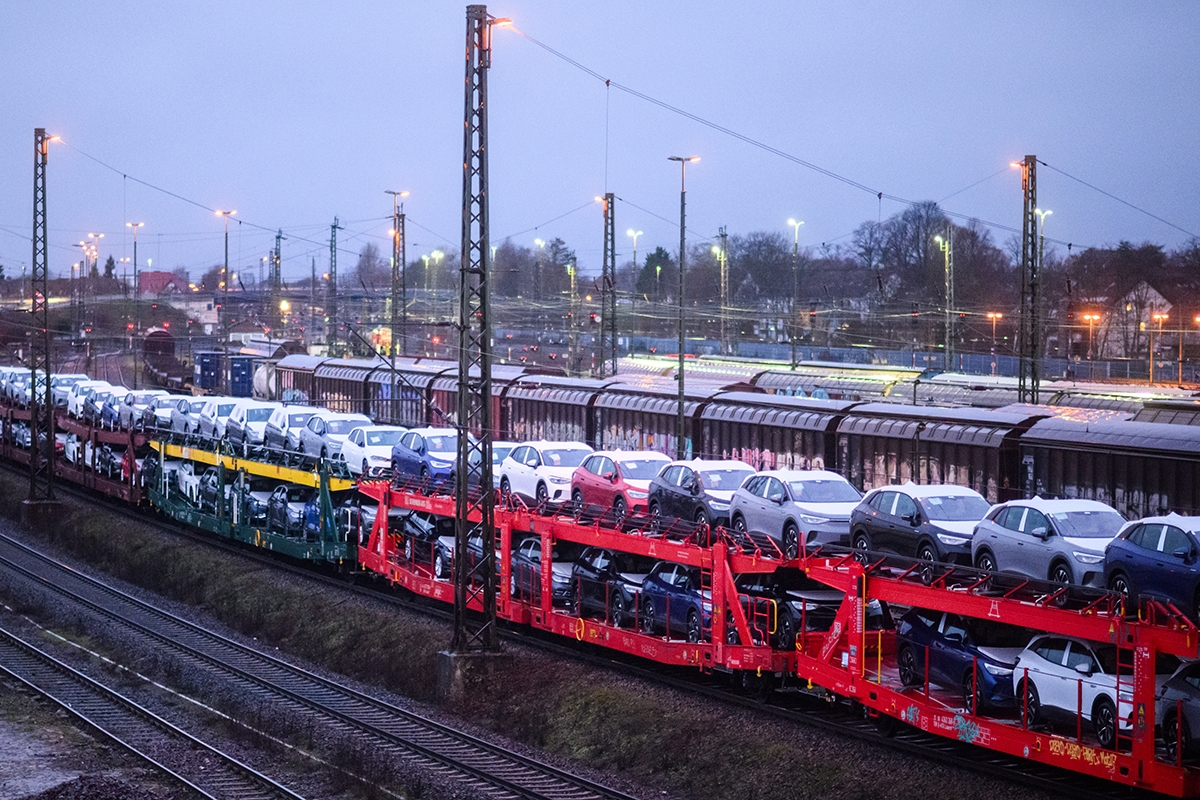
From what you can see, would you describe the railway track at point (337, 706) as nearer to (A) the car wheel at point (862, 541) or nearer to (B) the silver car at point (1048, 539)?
(A) the car wheel at point (862, 541)

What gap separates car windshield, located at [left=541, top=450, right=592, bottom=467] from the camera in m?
27.1

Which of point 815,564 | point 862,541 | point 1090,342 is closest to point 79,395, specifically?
point 862,541

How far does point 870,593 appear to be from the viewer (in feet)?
52.6

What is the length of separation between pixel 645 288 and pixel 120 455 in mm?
90709

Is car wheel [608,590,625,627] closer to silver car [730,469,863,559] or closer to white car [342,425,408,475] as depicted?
silver car [730,469,863,559]

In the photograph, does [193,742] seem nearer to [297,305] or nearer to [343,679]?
[343,679]

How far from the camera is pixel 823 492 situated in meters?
21.3

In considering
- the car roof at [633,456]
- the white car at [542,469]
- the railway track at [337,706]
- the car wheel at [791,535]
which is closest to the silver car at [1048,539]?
the car wheel at [791,535]

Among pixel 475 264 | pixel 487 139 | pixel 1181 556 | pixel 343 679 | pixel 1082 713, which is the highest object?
pixel 487 139

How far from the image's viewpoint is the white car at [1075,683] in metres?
13.2

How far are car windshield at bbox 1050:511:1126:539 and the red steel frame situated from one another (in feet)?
7.40

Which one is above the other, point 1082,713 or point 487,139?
point 487,139

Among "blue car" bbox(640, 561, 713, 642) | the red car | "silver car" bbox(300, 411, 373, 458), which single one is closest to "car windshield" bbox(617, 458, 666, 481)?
the red car

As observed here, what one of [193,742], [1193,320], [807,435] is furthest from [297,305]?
[193,742]
